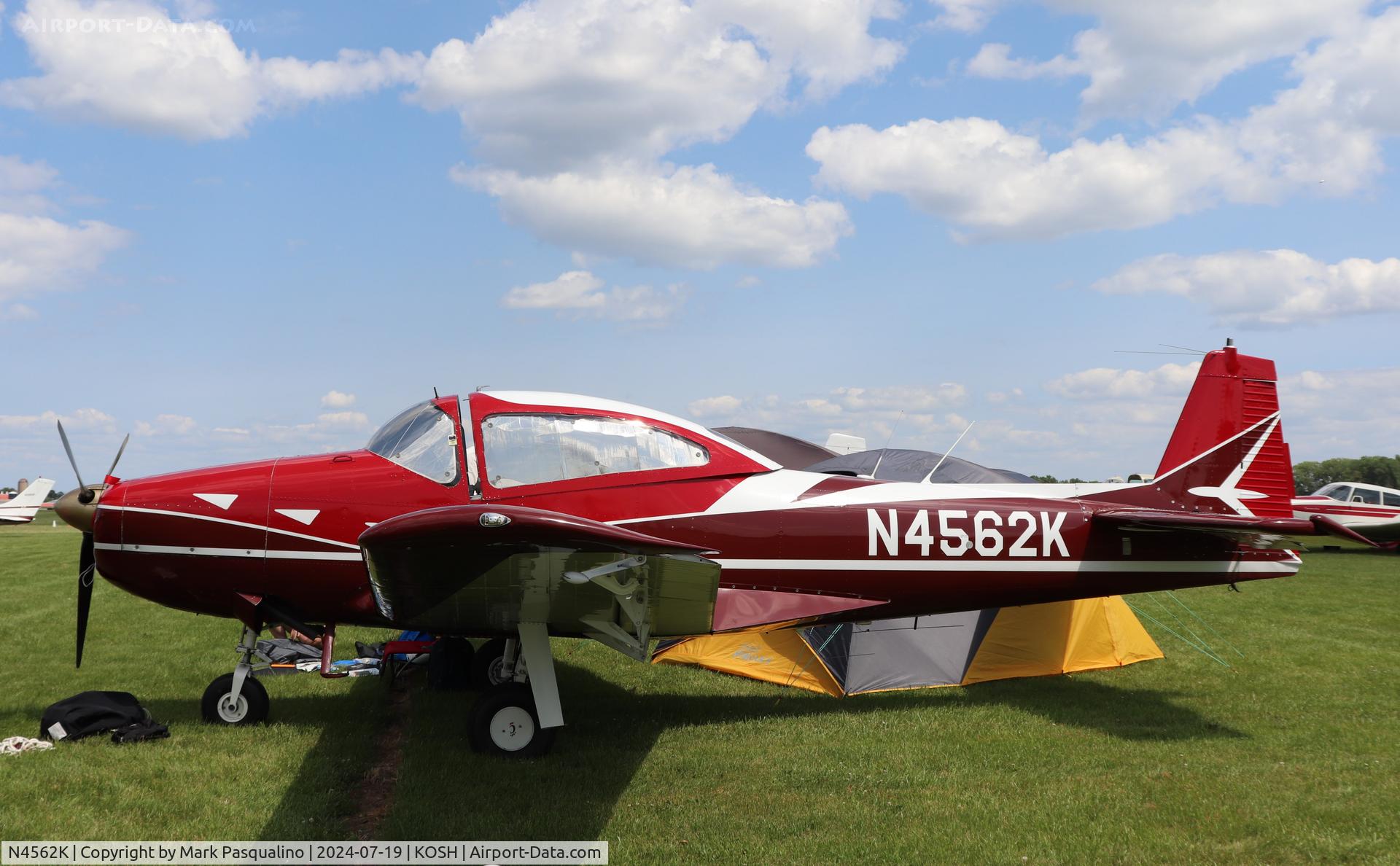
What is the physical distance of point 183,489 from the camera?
6.15 meters

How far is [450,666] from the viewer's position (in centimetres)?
767

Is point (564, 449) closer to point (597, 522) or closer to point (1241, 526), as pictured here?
point (597, 522)

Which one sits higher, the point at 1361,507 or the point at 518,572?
the point at 1361,507

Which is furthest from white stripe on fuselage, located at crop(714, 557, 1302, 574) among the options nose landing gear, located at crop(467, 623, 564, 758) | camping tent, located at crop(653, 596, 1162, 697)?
nose landing gear, located at crop(467, 623, 564, 758)

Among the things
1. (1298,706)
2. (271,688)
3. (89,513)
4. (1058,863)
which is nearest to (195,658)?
(271,688)

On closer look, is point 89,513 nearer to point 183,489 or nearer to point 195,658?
point 183,489

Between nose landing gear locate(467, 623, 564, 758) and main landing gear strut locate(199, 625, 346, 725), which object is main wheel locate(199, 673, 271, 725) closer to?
main landing gear strut locate(199, 625, 346, 725)

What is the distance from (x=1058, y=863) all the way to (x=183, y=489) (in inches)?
226

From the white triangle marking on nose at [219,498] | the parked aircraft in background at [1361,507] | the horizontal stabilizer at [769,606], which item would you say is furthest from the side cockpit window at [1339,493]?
the white triangle marking on nose at [219,498]

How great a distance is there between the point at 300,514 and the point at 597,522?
6.96ft

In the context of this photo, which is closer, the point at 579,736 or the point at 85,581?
the point at 579,736

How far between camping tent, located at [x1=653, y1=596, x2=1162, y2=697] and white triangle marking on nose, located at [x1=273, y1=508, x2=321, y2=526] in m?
3.29

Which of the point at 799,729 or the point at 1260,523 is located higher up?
the point at 1260,523

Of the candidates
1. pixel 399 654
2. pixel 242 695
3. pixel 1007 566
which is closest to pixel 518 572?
pixel 242 695
